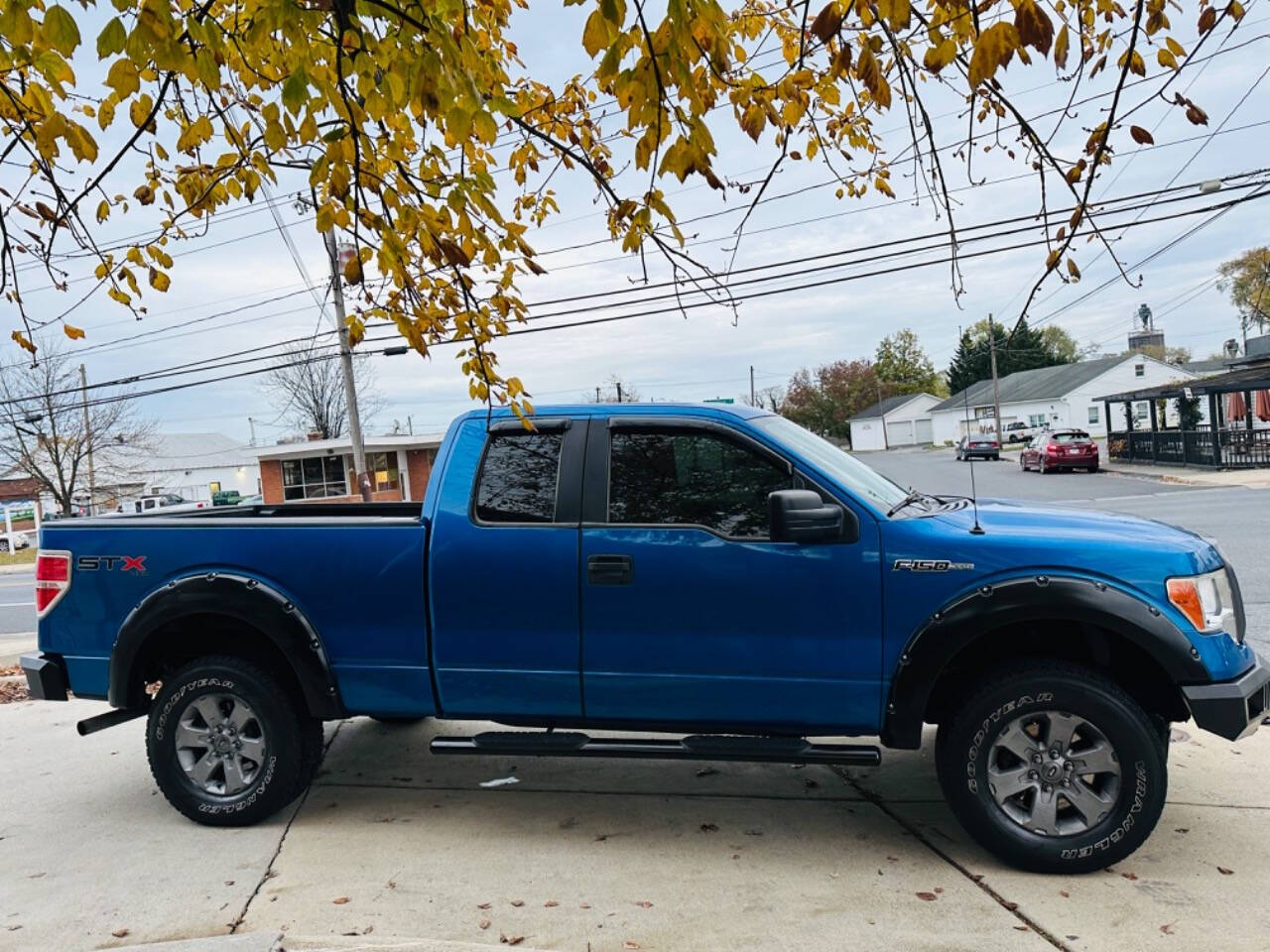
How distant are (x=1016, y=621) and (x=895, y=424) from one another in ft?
307

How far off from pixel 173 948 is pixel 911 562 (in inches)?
123

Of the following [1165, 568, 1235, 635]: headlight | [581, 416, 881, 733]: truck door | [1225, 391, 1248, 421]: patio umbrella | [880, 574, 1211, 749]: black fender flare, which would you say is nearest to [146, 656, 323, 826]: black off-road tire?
[581, 416, 881, 733]: truck door

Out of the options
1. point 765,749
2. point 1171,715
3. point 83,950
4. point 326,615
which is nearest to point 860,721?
point 765,749

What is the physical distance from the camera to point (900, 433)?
307 ft

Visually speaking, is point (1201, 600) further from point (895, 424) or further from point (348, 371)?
point (895, 424)

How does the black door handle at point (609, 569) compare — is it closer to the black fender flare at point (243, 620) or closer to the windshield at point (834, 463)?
the windshield at point (834, 463)

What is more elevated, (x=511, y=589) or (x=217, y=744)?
(x=511, y=589)

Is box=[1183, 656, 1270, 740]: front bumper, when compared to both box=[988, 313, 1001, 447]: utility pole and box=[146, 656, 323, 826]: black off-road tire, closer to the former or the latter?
box=[988, 313, 1001, 447]: utility pole

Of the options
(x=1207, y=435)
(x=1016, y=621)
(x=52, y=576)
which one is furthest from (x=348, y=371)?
(x=1207, y=435)

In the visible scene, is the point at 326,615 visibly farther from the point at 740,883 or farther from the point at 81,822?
the point at 740,883

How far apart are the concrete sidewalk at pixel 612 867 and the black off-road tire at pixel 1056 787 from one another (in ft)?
0.37

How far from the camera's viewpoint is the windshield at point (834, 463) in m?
4.24

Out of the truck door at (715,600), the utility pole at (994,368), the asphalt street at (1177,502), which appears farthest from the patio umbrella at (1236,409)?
the truck door at (715,600)

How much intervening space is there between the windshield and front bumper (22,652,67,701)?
3705mm
